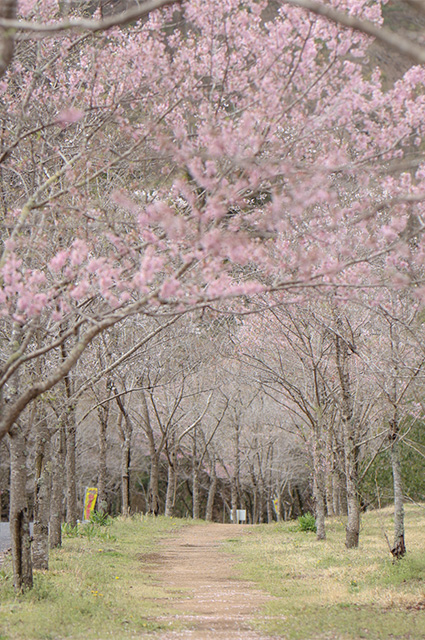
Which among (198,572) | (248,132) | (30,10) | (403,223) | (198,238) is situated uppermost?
(30,10)

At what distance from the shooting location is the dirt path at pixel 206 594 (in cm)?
732

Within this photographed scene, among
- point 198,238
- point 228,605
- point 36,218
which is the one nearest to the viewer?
point 198,238

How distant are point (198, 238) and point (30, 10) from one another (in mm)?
4500

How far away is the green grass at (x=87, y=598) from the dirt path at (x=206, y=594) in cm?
32

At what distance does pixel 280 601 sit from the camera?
30.1 ft

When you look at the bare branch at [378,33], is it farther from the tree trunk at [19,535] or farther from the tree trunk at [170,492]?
the tree trunk at [170,492]

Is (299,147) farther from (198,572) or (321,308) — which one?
(198,572)

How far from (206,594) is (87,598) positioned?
84.0 inches

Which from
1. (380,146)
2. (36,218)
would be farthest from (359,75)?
(36,218)

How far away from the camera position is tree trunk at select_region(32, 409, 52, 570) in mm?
10417

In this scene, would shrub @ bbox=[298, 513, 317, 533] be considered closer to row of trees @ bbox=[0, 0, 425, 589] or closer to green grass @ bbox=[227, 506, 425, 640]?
green grass @ bbox=[227, 506, 425, 640]

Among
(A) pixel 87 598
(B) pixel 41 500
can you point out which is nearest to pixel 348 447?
(B) pixel 41 500

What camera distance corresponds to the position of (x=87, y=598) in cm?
856

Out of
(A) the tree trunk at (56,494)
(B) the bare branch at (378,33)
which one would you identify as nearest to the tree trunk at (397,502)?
(A) the tree trunk at (56,494)
